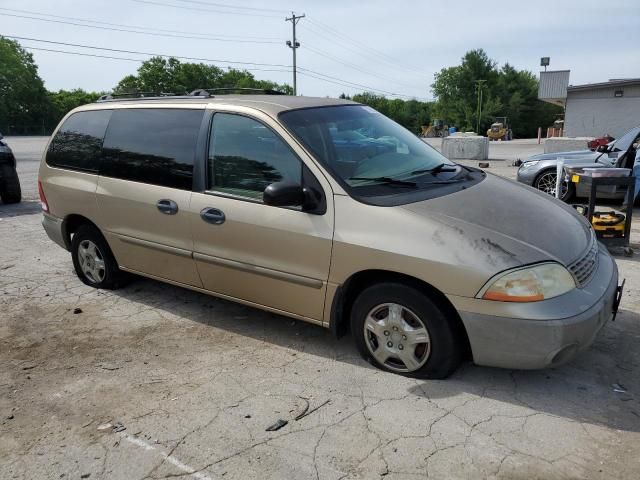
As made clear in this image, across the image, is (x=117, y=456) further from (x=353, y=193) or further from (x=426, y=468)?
(x=353, y=193)

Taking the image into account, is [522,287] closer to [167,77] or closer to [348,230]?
[348,230]

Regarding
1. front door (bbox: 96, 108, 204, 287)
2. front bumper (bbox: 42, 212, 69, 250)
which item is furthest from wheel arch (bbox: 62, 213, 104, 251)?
front door (bbox: 96, 108, 204, 287)

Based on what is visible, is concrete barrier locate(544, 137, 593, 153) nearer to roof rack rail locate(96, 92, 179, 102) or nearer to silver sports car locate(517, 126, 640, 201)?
silver sports car locate(517, 126, 640, 201)

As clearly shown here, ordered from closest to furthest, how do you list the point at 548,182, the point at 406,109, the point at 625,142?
the point at 625,142 < the point at 548,182 < the point at 406,109

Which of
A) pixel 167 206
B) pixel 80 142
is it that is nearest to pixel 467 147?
pixel 80 142

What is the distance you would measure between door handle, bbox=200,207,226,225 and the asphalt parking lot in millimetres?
925

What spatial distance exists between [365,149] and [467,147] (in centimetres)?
1678

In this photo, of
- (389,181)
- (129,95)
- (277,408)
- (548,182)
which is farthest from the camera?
(548,182)

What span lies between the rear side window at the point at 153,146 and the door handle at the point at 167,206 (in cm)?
13

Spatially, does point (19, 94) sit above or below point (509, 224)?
above

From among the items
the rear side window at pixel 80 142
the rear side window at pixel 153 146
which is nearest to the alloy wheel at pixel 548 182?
the rear side window at pixel 153 146

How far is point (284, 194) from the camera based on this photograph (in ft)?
11.1

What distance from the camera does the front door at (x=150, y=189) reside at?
414 centimetres

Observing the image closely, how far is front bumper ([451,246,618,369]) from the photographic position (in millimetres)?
2895
